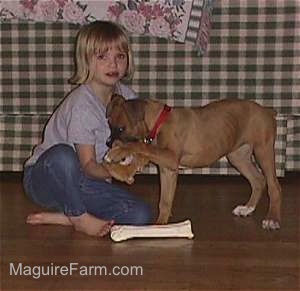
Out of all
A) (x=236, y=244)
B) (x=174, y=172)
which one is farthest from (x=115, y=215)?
(x=236, y=244)

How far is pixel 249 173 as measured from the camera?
2.57 metres

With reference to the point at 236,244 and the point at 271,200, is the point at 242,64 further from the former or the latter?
the point at 236,244

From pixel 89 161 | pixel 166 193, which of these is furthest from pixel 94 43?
pixel 166 193

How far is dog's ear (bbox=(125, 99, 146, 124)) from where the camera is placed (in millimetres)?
2215

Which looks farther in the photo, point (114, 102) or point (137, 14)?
point (137, 14)

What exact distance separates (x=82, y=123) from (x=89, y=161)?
0.11 metres

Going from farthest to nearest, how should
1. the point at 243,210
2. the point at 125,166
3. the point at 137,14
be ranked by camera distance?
1. the point at 137,14
2. the point at 243,210
3. the point at 125,166

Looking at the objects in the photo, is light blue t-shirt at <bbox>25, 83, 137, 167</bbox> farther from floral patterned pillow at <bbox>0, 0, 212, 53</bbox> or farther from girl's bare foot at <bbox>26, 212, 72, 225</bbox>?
floral patterned pillow at <bbox>0, 0, 212, 53</bbox>

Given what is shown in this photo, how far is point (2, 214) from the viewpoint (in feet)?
8.23

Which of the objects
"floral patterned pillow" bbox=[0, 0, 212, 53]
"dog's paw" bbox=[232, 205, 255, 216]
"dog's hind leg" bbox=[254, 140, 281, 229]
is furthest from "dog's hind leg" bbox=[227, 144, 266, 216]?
"floral patterned pillow" bbox=[0, 0, 212, 53]

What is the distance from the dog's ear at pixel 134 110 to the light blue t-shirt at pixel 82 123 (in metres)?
0.16

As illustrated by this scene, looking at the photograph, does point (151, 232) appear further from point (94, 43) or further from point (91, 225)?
point (94, 43)

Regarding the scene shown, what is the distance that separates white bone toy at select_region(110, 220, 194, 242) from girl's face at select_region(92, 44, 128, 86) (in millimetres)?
425

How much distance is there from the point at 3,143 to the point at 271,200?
3.45ft
